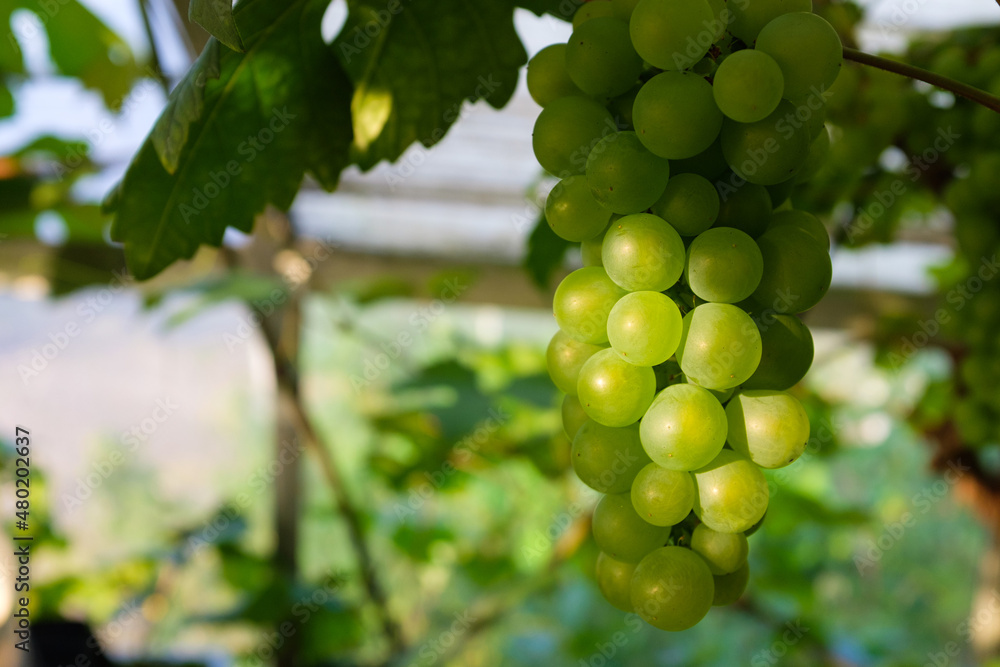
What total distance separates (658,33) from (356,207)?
1.54 metres

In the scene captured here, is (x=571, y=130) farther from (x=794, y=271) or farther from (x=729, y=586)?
(x=729, y=586)

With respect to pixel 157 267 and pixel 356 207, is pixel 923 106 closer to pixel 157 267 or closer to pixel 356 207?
pixel 157 267

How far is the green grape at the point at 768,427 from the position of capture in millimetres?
304

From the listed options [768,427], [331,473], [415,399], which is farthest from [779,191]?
[415,399]

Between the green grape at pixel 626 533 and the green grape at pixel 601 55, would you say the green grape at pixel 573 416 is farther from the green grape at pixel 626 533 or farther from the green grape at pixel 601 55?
the green grape at pixel 601 55

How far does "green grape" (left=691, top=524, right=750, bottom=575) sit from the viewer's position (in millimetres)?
313

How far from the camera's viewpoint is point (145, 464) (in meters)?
2.37

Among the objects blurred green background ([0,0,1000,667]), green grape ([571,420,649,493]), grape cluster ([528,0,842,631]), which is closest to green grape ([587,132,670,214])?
grape cluster ([528,0,842,631])

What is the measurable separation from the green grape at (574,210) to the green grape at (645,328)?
0.14ft

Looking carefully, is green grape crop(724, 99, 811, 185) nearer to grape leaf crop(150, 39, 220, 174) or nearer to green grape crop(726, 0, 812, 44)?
green grape crop(726, 0, 812, 44)

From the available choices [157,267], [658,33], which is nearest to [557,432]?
[157,267]

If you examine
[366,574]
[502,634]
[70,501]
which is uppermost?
[366,574]

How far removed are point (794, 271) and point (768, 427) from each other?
0.23 feet

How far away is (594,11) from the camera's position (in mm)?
355
